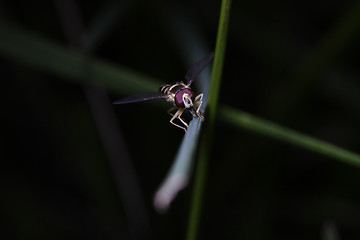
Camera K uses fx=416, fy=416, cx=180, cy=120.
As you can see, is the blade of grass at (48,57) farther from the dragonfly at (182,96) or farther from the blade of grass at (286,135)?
the blade of grass at (286,135)

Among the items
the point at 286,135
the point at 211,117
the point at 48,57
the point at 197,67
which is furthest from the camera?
the point at 48,57

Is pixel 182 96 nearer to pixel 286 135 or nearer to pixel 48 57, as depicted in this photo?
pixel 286 135

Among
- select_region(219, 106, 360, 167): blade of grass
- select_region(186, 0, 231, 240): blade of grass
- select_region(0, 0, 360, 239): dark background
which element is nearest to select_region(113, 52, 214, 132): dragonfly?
select_region(219, 106, 360, 167): blade of grass

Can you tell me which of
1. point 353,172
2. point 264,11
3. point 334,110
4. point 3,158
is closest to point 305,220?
point 353,172

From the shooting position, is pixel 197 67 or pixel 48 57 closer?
pixel 197 67

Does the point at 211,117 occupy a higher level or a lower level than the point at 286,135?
lower

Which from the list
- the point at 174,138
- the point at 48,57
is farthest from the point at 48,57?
the point at 174,138

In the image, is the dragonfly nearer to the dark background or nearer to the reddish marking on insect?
the reddish marking on insect

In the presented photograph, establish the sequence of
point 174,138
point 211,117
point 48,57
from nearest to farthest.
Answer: point 211,117 → point 48,57 → point 174,138
